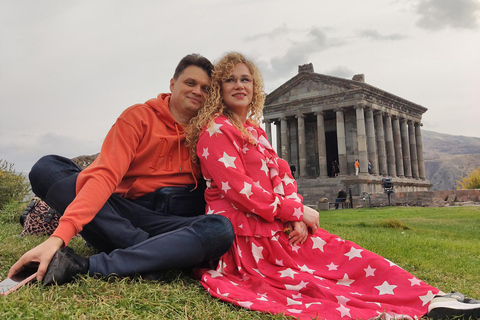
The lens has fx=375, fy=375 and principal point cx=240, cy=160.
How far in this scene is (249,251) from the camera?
9.44 ft

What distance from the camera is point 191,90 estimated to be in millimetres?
3359

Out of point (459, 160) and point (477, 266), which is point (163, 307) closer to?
point (477, 266)

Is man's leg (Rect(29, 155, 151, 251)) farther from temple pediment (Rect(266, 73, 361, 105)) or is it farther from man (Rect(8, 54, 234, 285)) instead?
temple pediment (Rect(266, 73, 361, 105))

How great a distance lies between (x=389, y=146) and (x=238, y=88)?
31.1m

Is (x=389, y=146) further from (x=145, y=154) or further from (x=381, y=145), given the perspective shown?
(x=145, y=154)

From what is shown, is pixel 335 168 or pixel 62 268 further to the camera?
pixel 335 168

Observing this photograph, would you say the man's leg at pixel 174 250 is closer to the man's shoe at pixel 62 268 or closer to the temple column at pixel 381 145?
the man's shoe at pixel 62 268

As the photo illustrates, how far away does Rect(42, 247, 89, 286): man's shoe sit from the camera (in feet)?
7.32

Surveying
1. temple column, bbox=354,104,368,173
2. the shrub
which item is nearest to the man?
the shrub

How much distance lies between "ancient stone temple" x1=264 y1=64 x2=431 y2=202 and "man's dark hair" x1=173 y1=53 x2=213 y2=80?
911 inches

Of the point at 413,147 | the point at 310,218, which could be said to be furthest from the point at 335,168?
the point at 310,218

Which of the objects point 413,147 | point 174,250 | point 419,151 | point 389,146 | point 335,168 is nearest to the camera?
point 174,250

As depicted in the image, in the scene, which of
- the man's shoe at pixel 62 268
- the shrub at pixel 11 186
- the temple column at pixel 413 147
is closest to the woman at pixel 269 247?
the man's shoe at pixel 62 268

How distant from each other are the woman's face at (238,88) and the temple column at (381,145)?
28.6m
